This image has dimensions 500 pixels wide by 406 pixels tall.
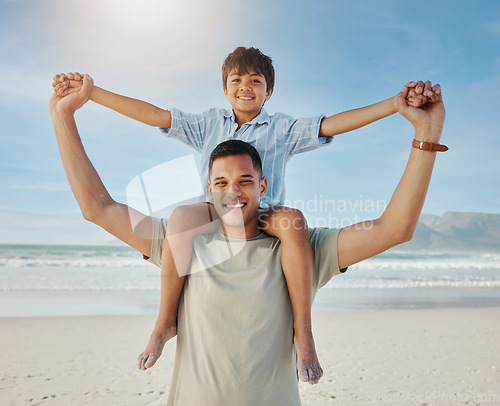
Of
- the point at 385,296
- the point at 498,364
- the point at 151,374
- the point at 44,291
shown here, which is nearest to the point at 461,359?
the point at 498,364

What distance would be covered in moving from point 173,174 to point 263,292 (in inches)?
32.2

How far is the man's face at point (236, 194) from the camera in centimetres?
194

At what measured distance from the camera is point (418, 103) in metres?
1.74

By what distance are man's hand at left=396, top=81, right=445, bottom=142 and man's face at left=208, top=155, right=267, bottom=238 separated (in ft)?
2.23

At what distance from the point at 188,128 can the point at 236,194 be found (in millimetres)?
827

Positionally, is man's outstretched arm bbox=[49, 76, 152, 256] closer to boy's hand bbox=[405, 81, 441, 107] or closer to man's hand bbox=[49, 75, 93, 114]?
man's hand bbox=[49, 75, 93, 114]

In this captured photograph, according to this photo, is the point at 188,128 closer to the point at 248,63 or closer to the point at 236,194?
the point at 248,63

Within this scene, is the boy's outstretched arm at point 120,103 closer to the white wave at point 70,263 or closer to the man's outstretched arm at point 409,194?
the man's outstretched arm at point 409,194

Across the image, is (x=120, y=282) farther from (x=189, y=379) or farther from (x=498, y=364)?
(x=189, y=379)

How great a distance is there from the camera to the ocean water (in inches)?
379

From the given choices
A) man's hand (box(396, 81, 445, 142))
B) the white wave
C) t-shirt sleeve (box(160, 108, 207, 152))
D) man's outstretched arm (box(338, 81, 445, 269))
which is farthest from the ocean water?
man's hand (box(396, 81, 445, 142))

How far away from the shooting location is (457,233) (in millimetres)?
38312

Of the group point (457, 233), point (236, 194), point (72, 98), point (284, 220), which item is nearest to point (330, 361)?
point (284, 220)

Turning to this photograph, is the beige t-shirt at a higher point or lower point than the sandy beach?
higher
